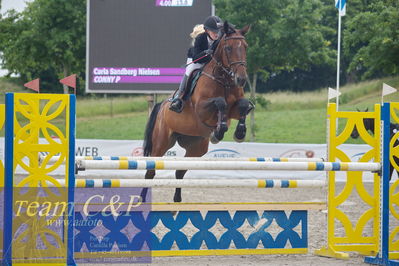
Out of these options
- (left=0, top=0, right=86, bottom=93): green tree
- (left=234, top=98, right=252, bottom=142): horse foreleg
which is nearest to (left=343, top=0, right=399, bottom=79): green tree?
(left=0, top=0, right=86, bottom=93): green tree

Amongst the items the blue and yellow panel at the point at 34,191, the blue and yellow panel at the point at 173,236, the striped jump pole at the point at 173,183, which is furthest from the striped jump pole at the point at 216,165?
the blue and yellow panel at the point at 173,236

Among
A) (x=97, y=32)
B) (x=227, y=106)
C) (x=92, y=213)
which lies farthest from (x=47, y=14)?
(x=92, y=213)

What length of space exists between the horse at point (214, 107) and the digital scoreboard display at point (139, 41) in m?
5.43

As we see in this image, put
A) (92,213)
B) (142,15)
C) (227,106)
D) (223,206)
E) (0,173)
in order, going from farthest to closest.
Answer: (142,15) → (227,106) → (223,206) → (92,213) → (0,173)

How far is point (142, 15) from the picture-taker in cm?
1237

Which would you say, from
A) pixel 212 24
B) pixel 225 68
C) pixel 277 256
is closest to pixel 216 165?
pixel 277 256

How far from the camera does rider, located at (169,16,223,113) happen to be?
6.34 meters

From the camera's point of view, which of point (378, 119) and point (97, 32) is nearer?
point (378, 119)

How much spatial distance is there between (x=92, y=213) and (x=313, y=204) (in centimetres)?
181

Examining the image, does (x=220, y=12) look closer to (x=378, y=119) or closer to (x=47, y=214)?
(x=378, y=119)

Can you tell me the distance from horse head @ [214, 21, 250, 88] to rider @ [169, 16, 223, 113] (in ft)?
0.64

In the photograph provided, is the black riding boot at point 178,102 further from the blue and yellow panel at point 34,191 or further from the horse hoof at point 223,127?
the blue and yellow panel at point 34,191

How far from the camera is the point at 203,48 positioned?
6.64 meters

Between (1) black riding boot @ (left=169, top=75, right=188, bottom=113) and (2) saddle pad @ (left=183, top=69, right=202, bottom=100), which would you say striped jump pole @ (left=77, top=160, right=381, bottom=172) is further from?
(2) saddle pad @ (left=183, top=69, right=202, bottom=100)
